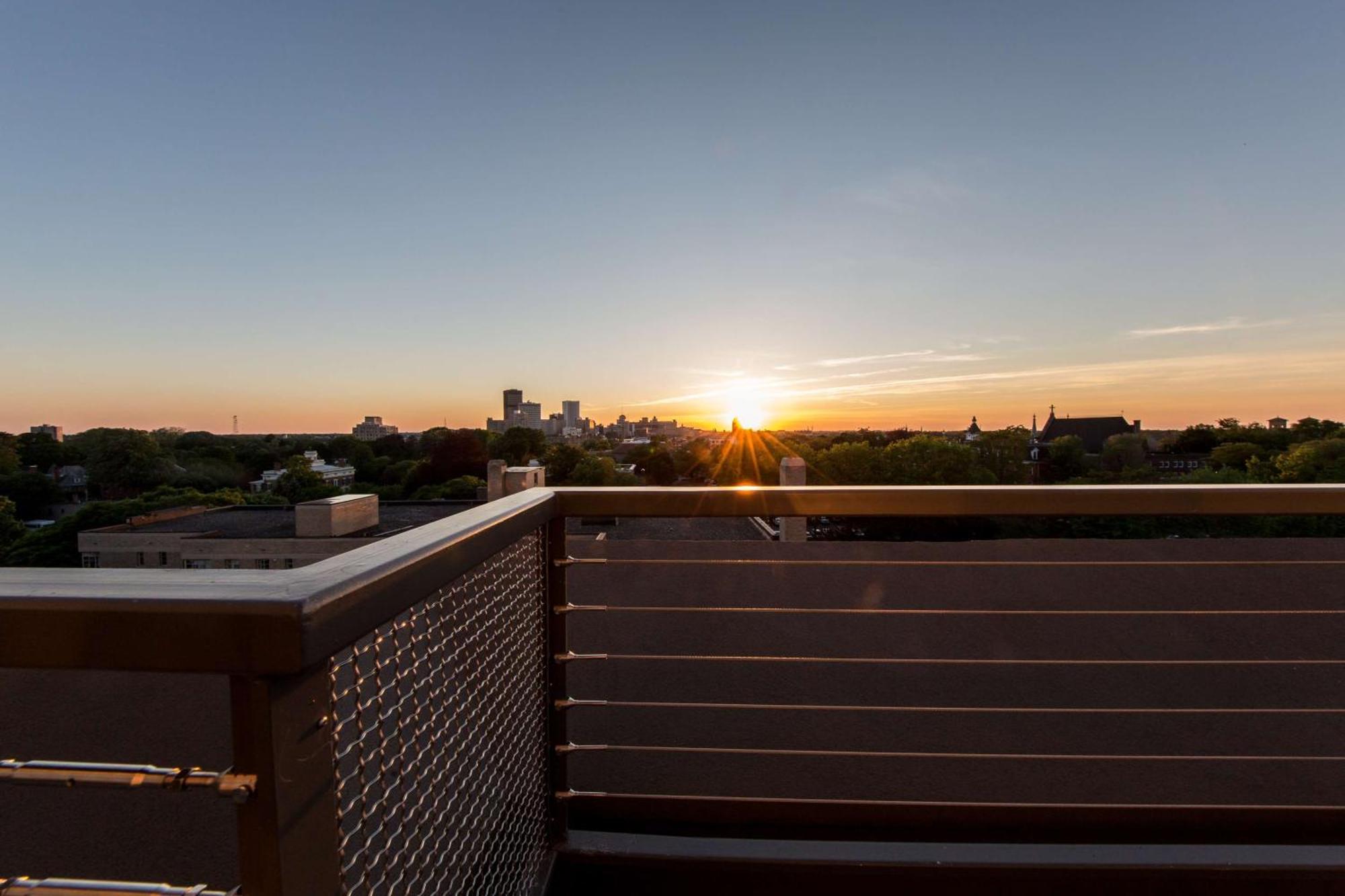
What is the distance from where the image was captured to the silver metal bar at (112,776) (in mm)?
444

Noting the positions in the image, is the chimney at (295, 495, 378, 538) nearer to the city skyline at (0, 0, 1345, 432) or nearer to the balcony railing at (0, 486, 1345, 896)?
the city skyline at (0, 0, 1345, 432)

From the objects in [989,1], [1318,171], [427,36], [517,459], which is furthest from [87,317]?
[1318,171]

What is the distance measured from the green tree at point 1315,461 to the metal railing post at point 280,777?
27.3 meters

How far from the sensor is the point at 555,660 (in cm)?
146

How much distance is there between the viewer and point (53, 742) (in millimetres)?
2088

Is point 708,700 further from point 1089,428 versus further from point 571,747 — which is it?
point 1089,428

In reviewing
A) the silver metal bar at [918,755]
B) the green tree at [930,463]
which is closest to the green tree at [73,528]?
the silver metal bar at [918,755]

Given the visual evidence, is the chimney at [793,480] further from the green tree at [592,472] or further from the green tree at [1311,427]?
the green tree at [1311,427]

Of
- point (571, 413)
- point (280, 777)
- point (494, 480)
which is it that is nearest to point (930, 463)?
point (494, 480)

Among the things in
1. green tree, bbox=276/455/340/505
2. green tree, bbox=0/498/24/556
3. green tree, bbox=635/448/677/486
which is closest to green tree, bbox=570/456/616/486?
green tree, bbox=635/448/677/486

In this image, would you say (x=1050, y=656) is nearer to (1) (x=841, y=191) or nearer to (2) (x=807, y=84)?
(2) (x=807, y=84)

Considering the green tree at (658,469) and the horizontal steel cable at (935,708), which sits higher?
the horizontal steel cable at (935,708)

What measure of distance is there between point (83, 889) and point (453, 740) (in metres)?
0.55

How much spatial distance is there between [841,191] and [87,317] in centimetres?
1852
